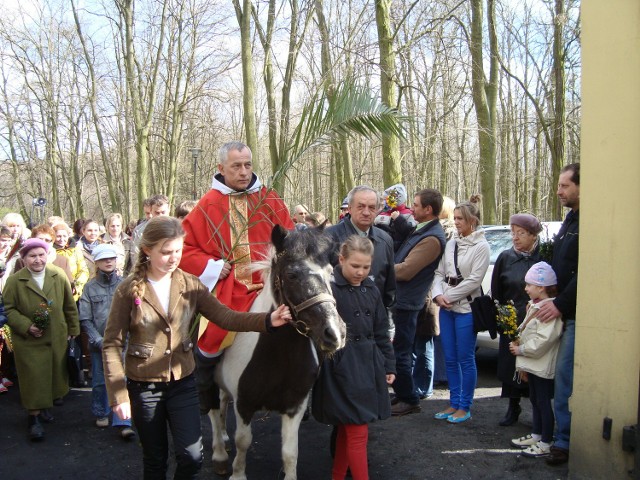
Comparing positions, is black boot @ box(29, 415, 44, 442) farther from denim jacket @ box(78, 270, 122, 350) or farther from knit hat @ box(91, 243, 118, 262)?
knit hat @ box(91, 243, 118, 262)

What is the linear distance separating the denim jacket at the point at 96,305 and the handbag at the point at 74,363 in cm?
58

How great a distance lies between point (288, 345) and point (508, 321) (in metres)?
2.17

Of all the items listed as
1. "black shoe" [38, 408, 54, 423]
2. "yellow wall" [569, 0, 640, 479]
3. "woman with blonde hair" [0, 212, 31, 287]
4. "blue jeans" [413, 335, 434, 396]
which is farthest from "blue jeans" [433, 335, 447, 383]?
"woman with blonde hair" [0, 212, 31, 287]

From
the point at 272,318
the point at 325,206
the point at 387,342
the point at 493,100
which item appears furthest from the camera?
the point at 325,206

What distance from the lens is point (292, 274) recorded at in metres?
3.16

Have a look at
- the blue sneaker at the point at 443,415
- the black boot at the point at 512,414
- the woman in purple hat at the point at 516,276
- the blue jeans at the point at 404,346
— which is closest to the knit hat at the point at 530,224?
the woman in purple hat at the point at 516,276

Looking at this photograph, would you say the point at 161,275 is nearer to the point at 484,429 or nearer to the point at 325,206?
the point at 484,429

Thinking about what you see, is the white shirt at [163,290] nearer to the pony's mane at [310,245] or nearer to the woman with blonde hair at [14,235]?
the pony's mane at [310,245]

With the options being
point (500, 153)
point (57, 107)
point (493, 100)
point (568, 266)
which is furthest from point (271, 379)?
point (57, 107)

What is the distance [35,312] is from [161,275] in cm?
283

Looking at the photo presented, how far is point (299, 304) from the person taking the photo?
308cm

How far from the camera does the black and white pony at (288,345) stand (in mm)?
3020

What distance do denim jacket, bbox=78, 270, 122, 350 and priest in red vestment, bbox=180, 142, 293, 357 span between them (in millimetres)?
1657

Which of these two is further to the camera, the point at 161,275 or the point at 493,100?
the point at 493,100
